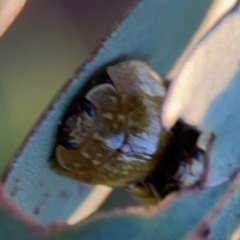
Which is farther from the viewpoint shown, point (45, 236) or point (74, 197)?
point (74, 197)

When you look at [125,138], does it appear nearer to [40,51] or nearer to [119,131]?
[119,131]

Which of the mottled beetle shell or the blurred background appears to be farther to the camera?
the mottled beetle shell

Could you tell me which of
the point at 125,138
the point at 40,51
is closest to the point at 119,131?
the point at 125,138

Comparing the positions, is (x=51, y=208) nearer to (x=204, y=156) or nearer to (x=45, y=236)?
(x=45, y=236)

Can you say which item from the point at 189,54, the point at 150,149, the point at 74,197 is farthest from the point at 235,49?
the point at 74,197
